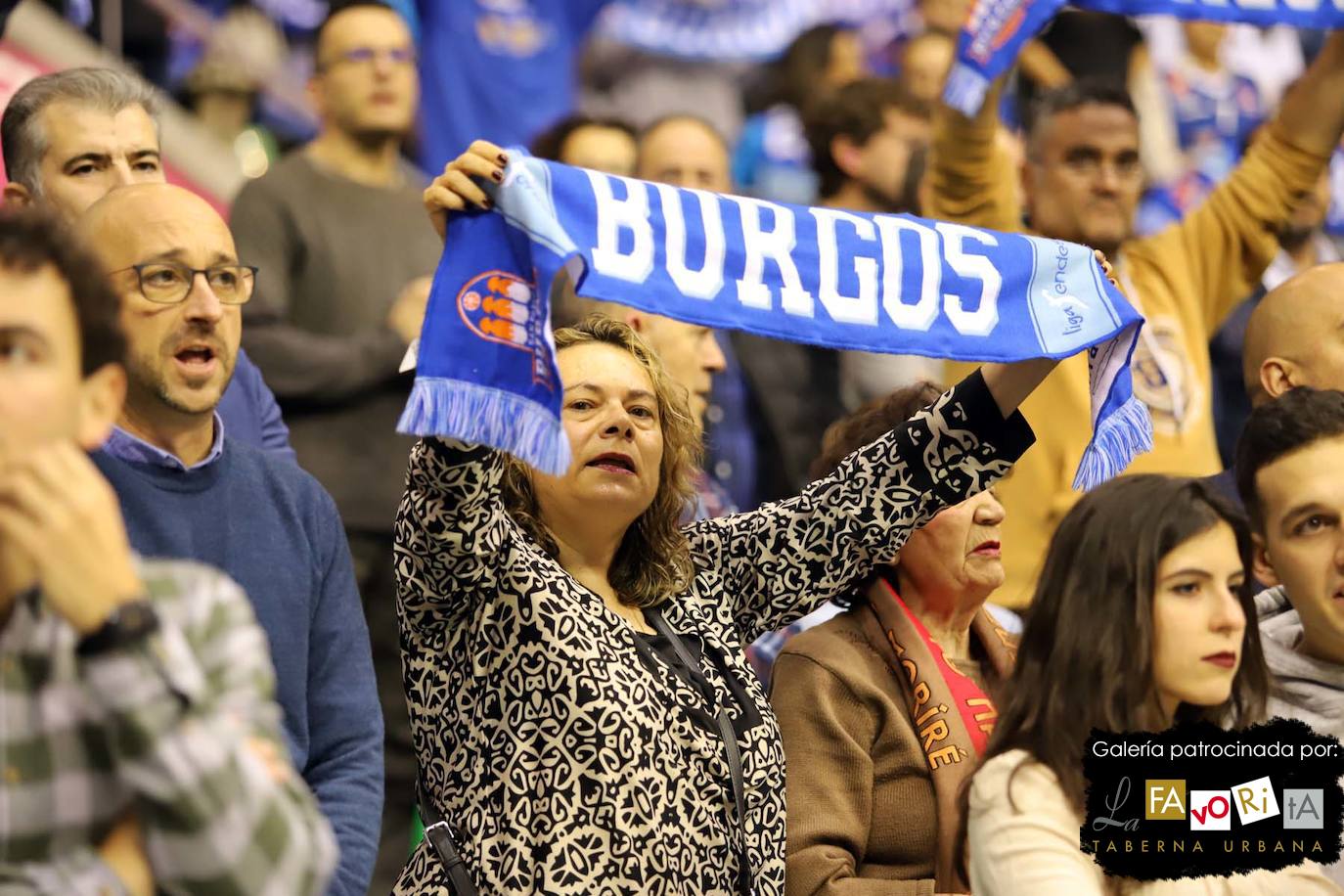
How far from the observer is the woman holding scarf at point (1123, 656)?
301cm

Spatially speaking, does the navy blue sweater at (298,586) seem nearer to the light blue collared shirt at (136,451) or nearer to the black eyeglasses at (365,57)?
the light blue collared shirt at (136,451)

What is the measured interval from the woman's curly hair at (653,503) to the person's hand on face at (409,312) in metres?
1.17

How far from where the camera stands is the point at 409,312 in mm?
4863

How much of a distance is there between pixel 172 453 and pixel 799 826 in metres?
1.25

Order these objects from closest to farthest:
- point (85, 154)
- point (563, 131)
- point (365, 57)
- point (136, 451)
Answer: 1. point (136, 451)
2. point (85, 154)
3. point (365, 57)
4. point (563, 131)

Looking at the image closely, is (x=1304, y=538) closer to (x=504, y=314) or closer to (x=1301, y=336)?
(x=1301, y=336)

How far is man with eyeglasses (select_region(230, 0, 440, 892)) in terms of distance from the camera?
4.77 metres

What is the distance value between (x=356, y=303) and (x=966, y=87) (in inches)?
60.9

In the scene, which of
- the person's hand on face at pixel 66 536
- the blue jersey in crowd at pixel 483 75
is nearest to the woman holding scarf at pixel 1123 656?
the person's hand on face at pixel 66 536

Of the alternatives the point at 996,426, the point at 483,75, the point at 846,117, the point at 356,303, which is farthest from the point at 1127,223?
the point at 483,75

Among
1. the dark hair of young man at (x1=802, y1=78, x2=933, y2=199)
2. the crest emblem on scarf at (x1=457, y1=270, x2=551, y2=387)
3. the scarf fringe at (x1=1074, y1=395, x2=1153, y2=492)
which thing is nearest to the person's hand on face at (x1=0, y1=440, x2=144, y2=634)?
the crest emblem on scarf at (x1=457, y1=270, x2=551, y2=387)

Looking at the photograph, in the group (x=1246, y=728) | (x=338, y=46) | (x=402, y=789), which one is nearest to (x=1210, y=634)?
(x=1246, y=728)

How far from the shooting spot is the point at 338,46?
5418 mm

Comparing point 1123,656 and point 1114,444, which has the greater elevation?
point 1114,444
